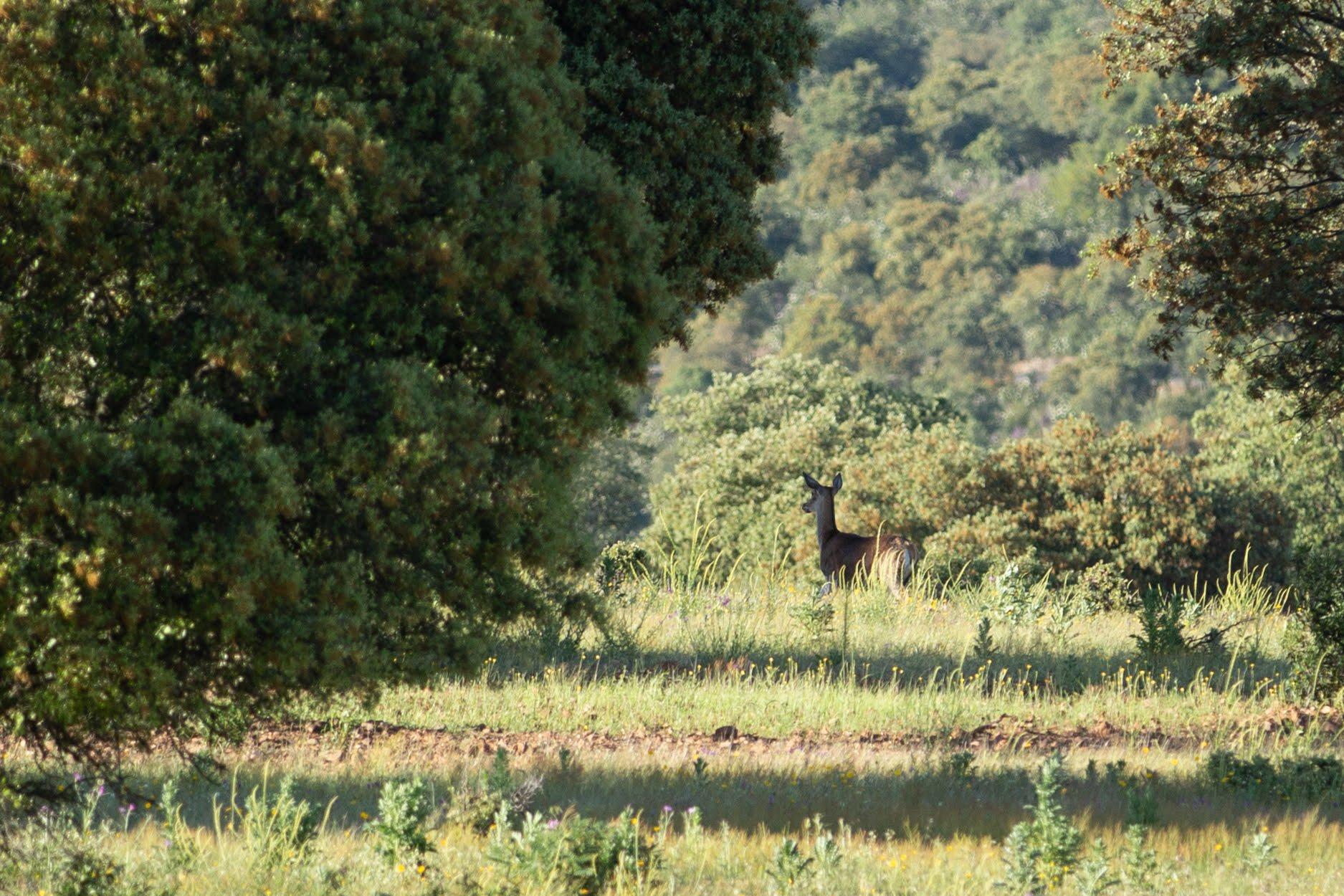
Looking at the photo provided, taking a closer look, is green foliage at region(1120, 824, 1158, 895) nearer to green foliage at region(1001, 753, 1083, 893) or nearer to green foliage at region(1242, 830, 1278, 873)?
green foliage at region(1001, 753, 1083, 893)

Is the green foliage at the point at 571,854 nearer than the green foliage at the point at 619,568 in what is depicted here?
Yes

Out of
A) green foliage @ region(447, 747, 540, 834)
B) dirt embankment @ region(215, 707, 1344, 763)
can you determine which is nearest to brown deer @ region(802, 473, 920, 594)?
dirt embankment @ region(215, 707, 1344, 763)

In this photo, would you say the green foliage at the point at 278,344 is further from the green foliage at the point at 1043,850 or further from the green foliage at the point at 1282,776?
the green foliage at the point at 1282,776

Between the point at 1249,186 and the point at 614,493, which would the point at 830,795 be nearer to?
the point at 1249,186

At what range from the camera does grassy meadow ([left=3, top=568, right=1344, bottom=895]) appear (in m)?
7.15

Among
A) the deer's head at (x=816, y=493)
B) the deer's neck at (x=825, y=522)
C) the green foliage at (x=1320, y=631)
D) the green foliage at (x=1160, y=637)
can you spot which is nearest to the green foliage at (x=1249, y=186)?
the green foliage at (x=1320, y=631)

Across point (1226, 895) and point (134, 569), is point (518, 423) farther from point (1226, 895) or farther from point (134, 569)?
point (1226, 895)

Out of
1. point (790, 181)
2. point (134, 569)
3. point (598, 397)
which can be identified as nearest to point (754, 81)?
point (598, 397)

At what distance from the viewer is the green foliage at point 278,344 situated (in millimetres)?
7117

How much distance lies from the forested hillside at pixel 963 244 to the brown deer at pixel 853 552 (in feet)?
154

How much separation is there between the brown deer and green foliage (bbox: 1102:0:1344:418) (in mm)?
5643

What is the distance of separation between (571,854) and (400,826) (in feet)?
2.66

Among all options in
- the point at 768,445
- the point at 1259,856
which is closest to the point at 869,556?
the point at 1259,856

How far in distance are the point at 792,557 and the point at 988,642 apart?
1579 cm
